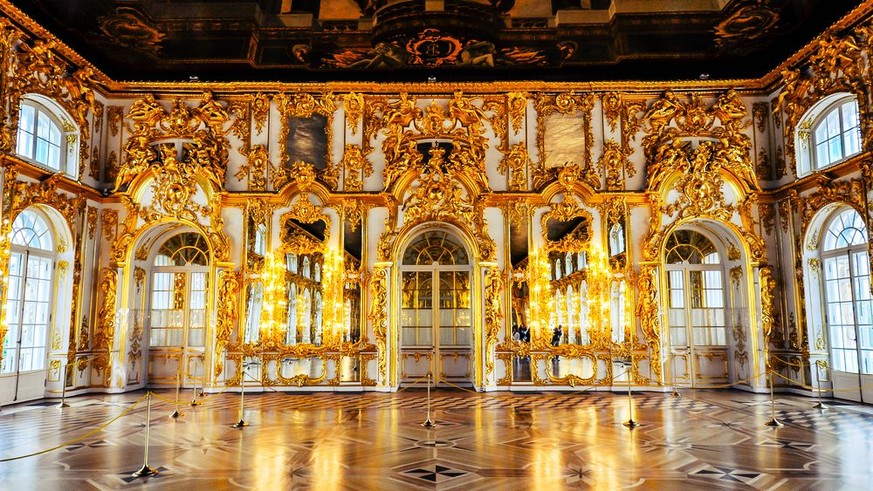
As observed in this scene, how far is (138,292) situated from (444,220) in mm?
6869

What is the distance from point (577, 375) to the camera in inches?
472

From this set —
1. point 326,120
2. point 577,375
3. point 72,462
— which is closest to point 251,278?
point 326,120

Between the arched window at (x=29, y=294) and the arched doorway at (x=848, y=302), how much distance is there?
14494 millimetres

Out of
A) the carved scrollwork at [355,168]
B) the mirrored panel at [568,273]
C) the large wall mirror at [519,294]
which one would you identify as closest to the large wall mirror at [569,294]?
the mirrored panel at [568,273]

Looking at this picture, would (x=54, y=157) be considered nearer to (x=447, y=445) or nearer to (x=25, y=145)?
(x=25, y=145)

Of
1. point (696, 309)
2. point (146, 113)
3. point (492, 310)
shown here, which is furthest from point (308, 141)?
point (696, 309)

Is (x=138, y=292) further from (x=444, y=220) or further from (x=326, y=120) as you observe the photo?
(x=444, y=220)

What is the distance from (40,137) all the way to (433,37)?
7.77 metres

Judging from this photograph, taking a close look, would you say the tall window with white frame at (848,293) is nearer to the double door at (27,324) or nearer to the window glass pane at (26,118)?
the double door at (27,324)

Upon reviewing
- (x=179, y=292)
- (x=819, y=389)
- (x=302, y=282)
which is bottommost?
(x=819, y=389)

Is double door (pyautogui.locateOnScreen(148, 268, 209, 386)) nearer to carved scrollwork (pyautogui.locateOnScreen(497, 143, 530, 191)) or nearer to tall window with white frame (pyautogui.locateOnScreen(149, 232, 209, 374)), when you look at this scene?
tall window with white frame (pyautogui.locateOnScreen(149, 232, 209, 374))

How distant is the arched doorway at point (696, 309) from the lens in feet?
41.3

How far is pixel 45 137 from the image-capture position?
11.2 meters

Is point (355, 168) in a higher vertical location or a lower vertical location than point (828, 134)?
lower
